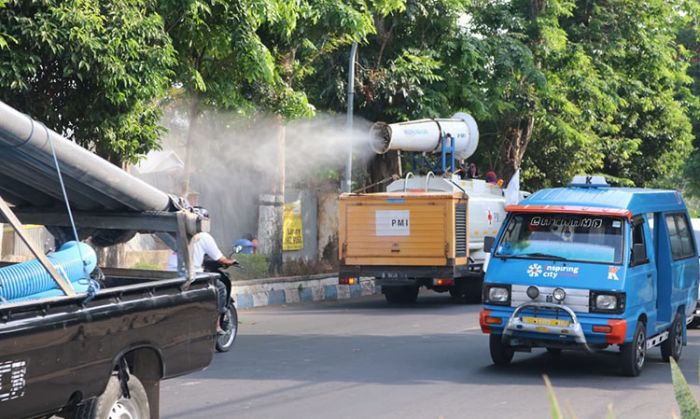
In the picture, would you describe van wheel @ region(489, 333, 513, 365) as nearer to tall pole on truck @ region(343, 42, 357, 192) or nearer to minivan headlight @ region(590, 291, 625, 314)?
minivan headlight @ region(590, 291, 625, 314)

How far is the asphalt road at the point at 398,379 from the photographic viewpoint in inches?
366

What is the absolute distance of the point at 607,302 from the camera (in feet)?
35.8

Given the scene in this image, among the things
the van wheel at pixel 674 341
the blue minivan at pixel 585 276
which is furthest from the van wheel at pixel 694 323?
the blue minivan at pixel 585 276

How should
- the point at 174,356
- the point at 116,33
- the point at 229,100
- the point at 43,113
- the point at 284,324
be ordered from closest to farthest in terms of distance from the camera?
the point at 174,356 < the point at 116,33 < the point at 43,113 < the point at 284,324 < the point at 229,100

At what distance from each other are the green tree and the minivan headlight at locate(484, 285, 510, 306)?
532cm

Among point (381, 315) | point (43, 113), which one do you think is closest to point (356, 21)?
point (381, 315)

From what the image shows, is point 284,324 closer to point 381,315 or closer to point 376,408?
point 381,315

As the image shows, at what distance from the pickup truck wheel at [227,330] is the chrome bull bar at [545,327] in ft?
11.8

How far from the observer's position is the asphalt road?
9297 mm

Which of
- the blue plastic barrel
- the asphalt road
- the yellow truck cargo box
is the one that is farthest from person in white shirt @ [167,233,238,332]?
the yellow truck cargo box

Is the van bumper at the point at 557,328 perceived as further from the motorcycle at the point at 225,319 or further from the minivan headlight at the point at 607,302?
the motorcycle at the point at 225,319

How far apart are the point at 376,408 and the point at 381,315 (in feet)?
29.9

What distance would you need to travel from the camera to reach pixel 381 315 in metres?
18.4

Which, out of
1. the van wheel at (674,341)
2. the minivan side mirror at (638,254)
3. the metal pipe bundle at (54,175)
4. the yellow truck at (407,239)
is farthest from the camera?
the yellow truck at (407,239)
